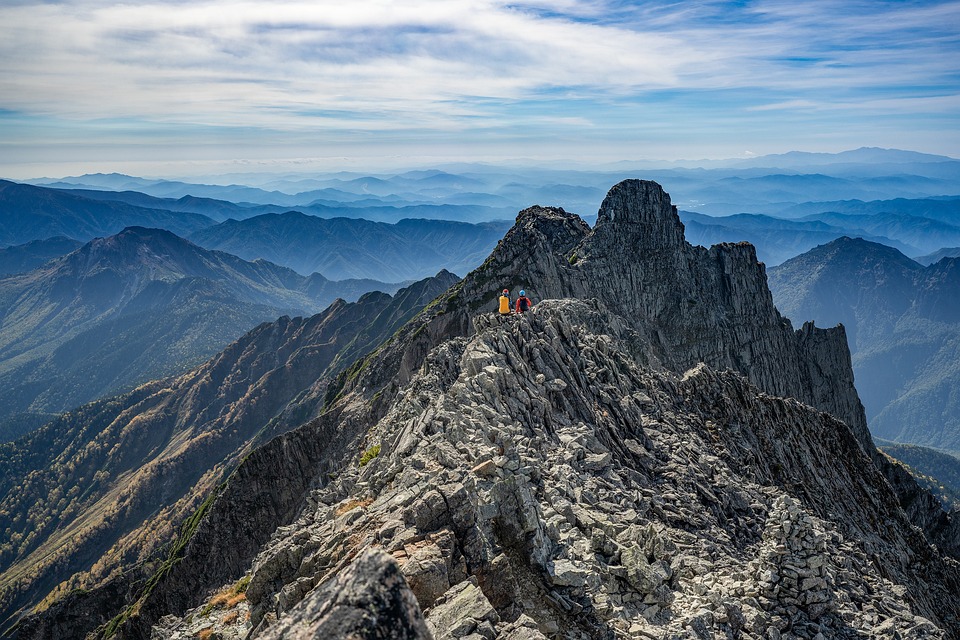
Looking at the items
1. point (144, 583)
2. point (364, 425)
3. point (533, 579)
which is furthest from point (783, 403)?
point (144, 583)

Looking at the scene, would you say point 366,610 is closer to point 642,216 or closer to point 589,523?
point 589,523

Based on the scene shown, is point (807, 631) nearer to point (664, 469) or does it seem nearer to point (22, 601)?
point (664, 469)

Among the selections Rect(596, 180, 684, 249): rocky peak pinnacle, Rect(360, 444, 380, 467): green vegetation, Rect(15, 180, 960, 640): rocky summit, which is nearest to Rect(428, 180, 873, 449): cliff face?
Rect(596, 180, 684, 249): rocky peak pinnacle

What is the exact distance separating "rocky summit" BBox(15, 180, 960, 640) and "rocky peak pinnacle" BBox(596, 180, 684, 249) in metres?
45.2

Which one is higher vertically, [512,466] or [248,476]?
[512,466]

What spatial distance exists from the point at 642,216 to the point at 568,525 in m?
92.8

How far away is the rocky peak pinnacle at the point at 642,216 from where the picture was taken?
107 meters

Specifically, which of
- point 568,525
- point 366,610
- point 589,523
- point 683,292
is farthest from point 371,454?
point 683,292

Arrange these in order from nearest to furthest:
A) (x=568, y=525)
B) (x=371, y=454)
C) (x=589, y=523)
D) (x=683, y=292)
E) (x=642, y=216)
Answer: (x=568, y=525)
(x=589, y=523)
(x=371, y=454)
(x=683, y=292)
(x=642, y=216)

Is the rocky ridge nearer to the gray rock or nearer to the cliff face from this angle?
the gray rock

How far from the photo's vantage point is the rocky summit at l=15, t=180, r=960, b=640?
17.8m

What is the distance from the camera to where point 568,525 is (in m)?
21.7

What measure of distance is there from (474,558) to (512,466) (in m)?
5.27

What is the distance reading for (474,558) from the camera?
731 inches
